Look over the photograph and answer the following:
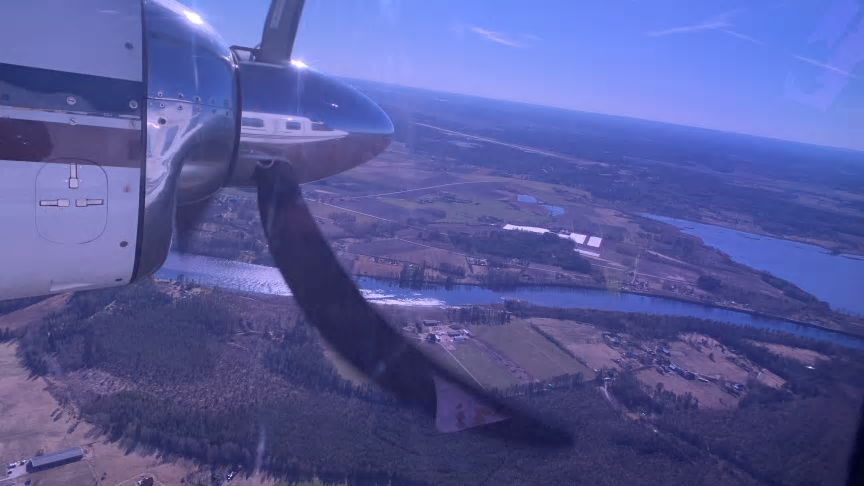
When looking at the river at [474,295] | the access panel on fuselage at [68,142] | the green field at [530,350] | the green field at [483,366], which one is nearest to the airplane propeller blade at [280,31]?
the access panel on fuselage at [68,142]

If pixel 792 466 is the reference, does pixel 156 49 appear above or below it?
above

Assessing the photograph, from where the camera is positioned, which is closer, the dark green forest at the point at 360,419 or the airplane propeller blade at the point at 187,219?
the airplane propeller blade at the point at 187,219

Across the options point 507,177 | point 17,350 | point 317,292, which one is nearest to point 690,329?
point 317,292

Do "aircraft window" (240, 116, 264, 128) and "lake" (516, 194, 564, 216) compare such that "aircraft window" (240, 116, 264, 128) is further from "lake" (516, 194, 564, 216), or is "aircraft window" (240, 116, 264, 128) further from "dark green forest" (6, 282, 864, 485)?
"lake" (516, 194, 564, 216)

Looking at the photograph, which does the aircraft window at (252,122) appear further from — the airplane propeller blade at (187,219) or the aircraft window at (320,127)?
the airplane propeller blade at (187,219)

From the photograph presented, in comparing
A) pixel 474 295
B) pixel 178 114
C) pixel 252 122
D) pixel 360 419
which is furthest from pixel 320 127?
pixel 474 295

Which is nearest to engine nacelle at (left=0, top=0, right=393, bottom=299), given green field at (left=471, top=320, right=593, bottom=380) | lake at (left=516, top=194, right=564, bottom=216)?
green field at (left=471, top=320, right=593, bottom=380)

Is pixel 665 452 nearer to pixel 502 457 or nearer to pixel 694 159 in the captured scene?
pixel 502 457
